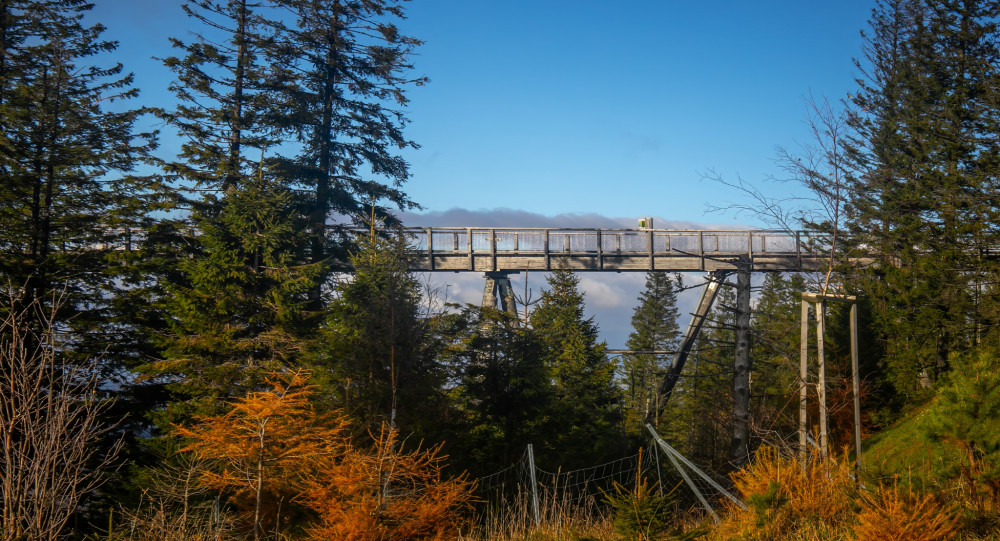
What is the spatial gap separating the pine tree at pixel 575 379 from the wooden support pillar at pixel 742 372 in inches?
184

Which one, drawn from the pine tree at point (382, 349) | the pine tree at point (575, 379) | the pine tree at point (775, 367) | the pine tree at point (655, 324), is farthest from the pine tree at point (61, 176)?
the pine tree at point (655, 324)

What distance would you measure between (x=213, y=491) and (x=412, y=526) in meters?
7.97

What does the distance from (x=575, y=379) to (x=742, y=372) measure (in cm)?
692

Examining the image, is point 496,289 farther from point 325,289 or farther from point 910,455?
point 910,455

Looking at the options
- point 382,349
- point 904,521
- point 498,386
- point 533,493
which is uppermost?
point 382,349

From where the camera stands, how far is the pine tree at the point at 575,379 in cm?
2014

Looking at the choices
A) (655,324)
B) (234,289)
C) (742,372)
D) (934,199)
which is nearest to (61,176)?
(234,289)

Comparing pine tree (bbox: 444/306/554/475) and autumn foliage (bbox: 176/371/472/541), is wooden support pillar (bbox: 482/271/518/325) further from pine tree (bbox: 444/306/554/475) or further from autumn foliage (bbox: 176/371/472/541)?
autumn foliage (bbox: 176/371/472/541)

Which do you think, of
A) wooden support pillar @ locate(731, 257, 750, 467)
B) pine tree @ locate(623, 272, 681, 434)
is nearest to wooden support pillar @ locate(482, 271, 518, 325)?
wooden support pillar @ locate(731, 257, 750, 467)

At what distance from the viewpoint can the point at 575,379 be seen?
23.6 meters

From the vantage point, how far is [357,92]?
20.8 m

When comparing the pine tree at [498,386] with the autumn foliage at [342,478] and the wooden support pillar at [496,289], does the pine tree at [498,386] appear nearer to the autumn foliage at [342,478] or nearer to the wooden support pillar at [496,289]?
the wooden support pillar at [496,289]

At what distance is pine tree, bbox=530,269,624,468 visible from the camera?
20.1m

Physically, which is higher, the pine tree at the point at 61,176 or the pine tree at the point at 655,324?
the pine tree at the point at 61,176
